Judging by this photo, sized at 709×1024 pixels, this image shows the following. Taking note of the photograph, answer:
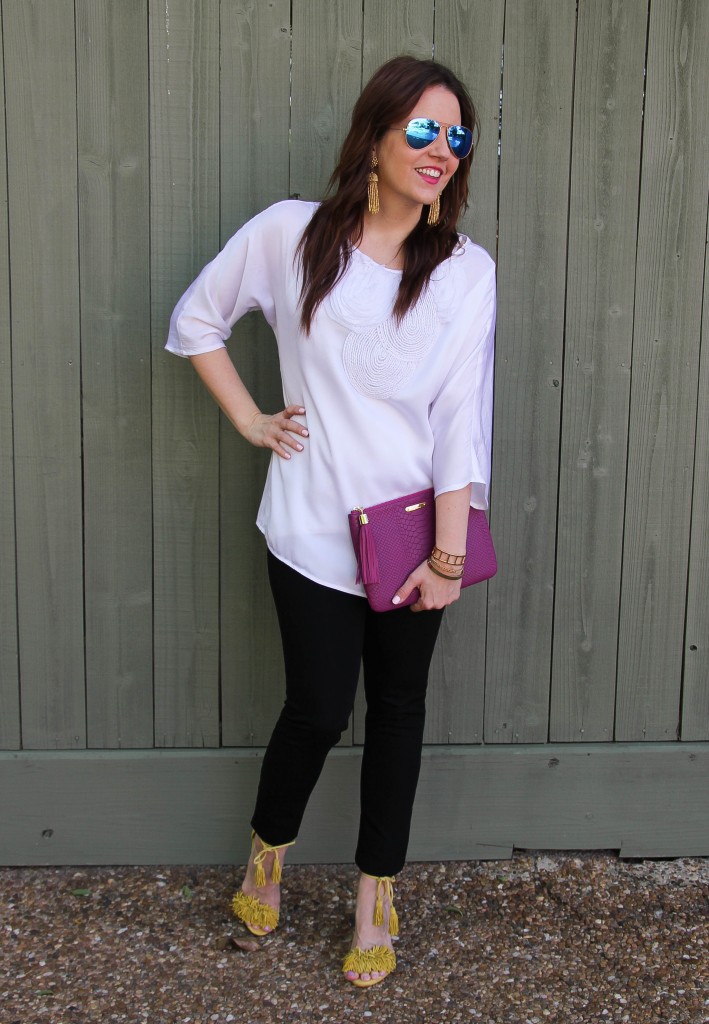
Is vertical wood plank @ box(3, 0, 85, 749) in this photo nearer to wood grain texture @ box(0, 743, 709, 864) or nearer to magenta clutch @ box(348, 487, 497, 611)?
wood grain texture @ box(0, 743, 709, 864)

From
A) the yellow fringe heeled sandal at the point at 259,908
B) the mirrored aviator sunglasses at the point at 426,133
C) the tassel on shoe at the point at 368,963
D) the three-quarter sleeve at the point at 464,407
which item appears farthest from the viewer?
the yellow fringe heeled sandal at the point at 259,908

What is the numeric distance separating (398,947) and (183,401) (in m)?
1.45

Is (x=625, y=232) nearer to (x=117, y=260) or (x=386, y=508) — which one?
(x=386, y=508)

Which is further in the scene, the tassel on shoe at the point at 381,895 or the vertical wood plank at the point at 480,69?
the vertical wood plank at the point at 480,69

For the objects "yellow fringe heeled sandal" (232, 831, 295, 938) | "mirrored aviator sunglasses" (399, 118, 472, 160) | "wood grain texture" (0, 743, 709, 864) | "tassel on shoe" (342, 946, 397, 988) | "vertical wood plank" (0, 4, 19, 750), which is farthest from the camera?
"wood grain texture" (0, 743, 709, 864)

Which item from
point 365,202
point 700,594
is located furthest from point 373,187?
point 700,594

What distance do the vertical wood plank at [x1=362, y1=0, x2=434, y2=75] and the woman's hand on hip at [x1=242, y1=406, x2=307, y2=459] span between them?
93cm

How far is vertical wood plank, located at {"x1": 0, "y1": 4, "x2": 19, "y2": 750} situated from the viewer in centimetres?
249

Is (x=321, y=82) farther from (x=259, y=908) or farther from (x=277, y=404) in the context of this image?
(x=259, y=908)

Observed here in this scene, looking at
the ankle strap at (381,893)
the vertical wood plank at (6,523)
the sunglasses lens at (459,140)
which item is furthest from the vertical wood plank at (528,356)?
the vertical wood plank at (6,523)

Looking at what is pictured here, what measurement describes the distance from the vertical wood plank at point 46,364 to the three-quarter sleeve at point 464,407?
97 centimetres

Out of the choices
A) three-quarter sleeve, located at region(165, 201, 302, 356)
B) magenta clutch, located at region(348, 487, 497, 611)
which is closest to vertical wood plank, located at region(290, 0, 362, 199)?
three-quarter sleeve, located at region(165, 201, 302, 356)

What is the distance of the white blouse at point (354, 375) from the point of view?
209 cm

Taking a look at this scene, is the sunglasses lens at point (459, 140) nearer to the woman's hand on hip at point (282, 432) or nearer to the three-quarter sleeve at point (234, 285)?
the three-quarter sleeve at point (234, 285)
